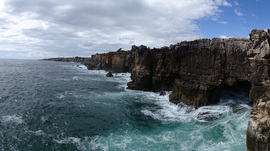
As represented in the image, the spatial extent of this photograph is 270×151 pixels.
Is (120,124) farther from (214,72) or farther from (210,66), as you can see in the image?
(210,66)

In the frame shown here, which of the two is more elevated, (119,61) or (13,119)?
(119,61)

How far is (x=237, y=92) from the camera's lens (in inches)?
1464

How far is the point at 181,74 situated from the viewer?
4025cm

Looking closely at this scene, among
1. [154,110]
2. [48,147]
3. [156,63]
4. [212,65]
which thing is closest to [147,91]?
[156,63]

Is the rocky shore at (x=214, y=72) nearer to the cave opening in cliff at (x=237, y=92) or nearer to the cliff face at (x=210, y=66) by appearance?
the cliff face at (x=210, y=66)

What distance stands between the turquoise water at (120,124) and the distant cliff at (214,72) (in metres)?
2.97

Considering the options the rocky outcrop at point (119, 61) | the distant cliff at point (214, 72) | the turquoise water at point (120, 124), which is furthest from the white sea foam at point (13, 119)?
the rocky outcrop at point (119, 61)

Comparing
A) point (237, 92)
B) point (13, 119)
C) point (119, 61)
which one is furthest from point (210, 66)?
point (119, 61)

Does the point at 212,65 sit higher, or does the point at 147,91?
the point at 212,65

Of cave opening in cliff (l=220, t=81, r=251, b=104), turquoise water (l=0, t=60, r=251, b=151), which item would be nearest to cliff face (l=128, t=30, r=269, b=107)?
cave opening in cliff (l=220, t=81, r=251, b=104)

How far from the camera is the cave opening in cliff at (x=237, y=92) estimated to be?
115ft

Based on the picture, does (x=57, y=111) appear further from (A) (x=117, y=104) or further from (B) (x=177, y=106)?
(B) (x=177, y=106)

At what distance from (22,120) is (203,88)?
2570 cm

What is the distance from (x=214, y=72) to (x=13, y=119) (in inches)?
1125
